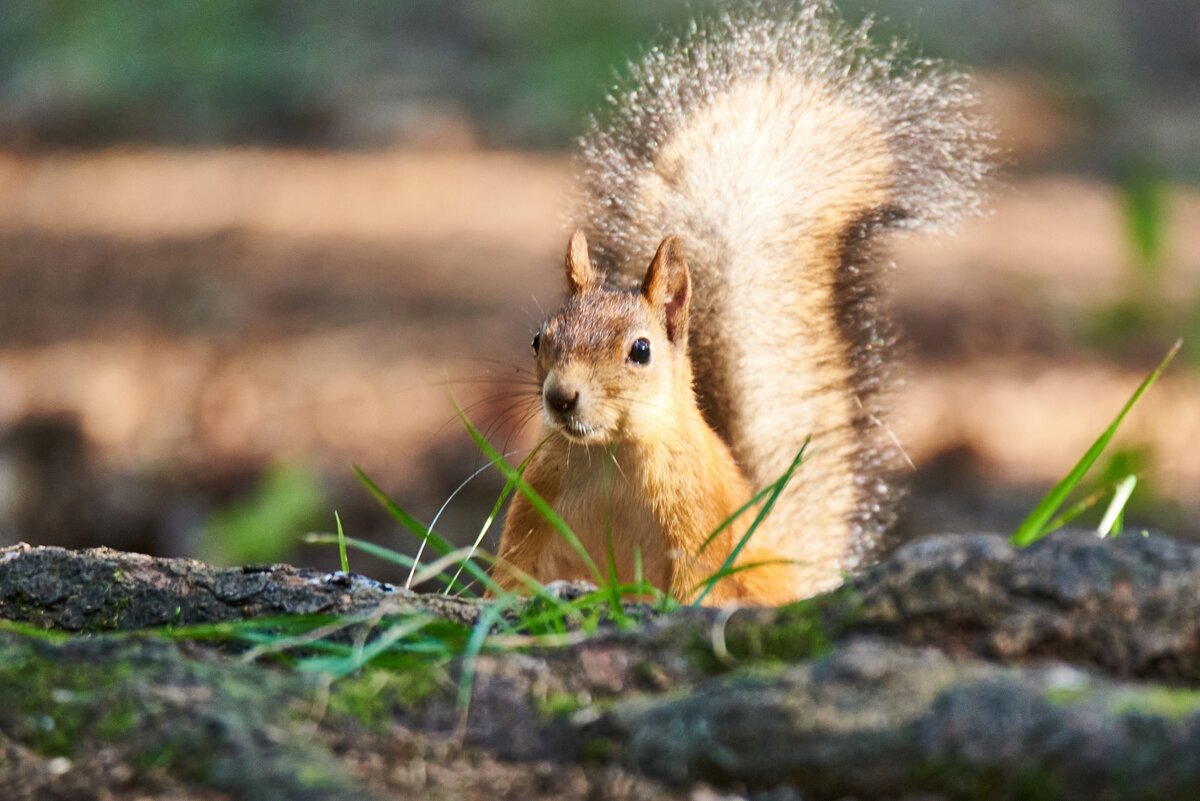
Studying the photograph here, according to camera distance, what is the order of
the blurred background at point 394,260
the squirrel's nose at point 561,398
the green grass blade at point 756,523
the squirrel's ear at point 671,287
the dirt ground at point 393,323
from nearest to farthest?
the green grass blade at point 756,523, the squirrel's nose at point 561,398, the squirrel's ear at point 671,287, the blurred background at point 394,260, the dirt ground at point 393,323

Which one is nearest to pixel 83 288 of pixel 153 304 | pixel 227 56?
pixel 153 304

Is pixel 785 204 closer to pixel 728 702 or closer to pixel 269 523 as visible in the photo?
pixel 728 702

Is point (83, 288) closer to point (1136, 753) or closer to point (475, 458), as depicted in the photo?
point (475, 458)

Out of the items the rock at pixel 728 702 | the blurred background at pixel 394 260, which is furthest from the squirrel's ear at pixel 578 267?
the rock at pixel 728 702

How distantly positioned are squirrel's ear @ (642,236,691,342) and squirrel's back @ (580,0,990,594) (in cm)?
33

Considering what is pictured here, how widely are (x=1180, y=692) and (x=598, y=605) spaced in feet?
1.91

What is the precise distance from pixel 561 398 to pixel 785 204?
822mm

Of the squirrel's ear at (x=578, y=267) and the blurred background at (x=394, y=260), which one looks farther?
the blurred background at (x=394, y=260)

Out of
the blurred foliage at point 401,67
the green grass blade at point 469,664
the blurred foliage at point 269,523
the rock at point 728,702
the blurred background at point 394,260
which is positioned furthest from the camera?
the blurred foliage at point 401,67

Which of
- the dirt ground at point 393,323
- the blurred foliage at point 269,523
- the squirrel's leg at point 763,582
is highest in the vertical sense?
the squirrel's leg at point 763,582

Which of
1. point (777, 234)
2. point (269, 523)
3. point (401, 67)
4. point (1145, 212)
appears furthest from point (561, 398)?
point (401, 67)

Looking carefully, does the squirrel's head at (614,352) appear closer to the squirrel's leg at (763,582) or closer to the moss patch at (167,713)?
the squirrel's leg at (763,582)

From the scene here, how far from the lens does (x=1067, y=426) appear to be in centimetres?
532

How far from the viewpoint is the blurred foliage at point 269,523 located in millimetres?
4516
